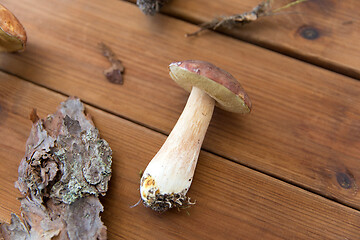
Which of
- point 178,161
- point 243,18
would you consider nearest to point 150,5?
point 243,18

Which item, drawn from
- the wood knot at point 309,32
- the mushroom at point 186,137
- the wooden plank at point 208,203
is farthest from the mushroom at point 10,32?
the wood knot at point 309,32

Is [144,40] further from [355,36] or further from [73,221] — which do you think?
[355,36]

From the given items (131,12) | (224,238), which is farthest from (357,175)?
(131,12)

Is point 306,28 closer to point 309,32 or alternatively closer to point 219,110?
point 309,32

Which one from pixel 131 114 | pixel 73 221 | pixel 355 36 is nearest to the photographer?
pixel 73 221

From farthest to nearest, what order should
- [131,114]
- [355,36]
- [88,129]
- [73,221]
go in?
[355,36]
[131,114]
[88,129]
[73,221]

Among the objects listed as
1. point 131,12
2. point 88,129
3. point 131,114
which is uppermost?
point 131,12

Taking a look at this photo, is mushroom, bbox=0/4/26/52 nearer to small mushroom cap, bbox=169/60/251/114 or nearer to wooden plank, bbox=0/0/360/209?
wooden plank, bbox=0/0/360/209
